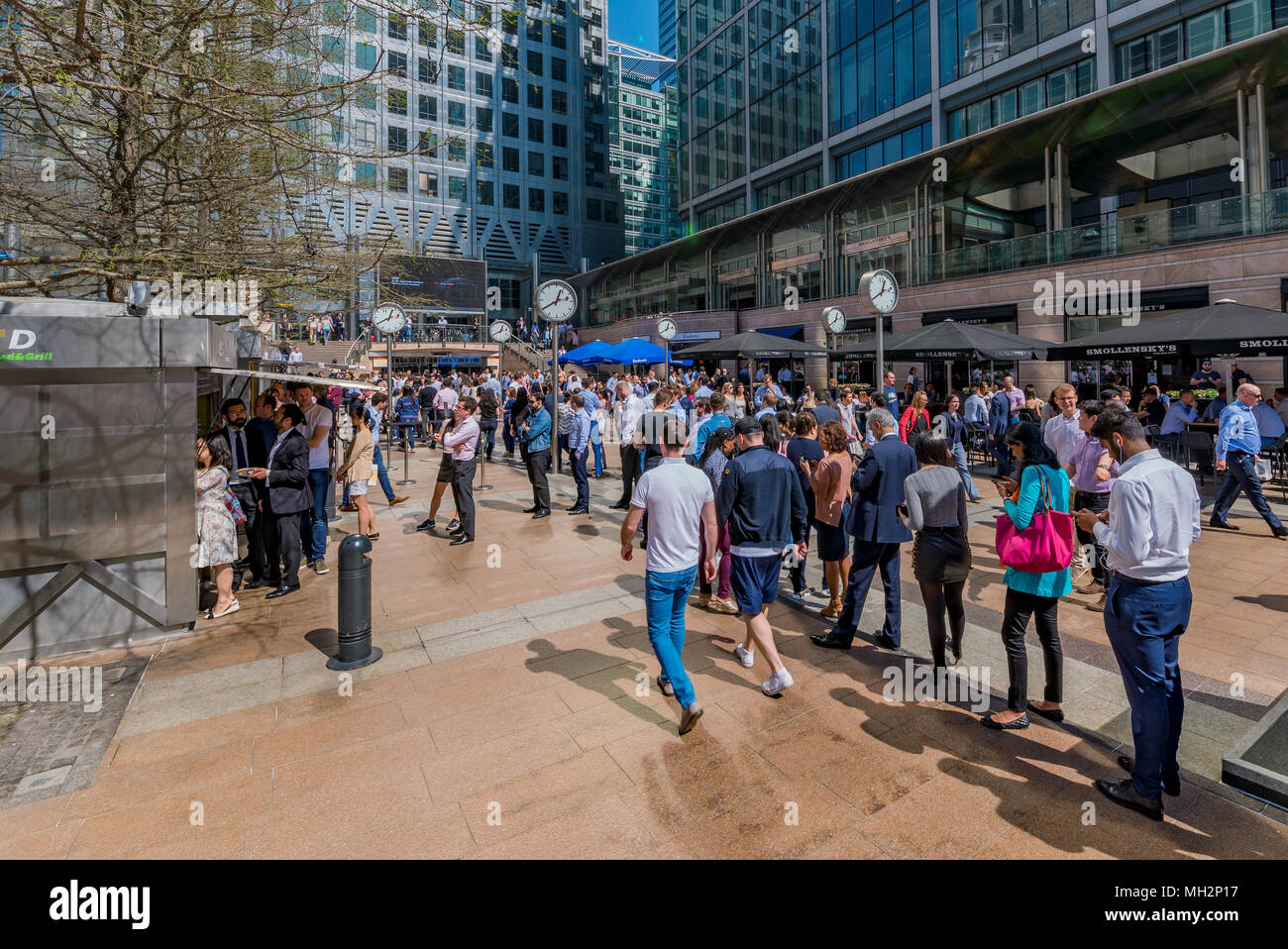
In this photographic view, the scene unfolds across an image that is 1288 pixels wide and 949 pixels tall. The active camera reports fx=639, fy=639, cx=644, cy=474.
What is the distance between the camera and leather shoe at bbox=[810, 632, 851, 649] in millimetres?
5484

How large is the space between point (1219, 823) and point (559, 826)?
3.38 m

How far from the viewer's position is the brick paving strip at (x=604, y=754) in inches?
127

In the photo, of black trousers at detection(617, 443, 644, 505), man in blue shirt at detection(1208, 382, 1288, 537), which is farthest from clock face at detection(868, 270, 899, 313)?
man in blue shirt at detection(1208, 382, 1288, 537)

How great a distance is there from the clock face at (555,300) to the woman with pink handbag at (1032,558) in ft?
32.5

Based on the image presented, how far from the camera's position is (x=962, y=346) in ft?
45.0

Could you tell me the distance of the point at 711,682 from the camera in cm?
492

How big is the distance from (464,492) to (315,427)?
83.0 inches

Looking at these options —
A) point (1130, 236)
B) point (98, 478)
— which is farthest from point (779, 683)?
point (1130, 236)

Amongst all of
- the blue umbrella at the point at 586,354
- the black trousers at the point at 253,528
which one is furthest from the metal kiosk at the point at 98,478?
the blue umbrella at the point at 586,354

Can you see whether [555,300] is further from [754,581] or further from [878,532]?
[754,581]

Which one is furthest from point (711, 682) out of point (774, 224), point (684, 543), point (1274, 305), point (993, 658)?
point (774, 224)

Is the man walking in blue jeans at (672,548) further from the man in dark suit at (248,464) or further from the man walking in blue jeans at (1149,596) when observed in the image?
the man in dark suit at (248,464)

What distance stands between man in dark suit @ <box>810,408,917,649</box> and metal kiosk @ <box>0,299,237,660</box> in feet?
19.7
